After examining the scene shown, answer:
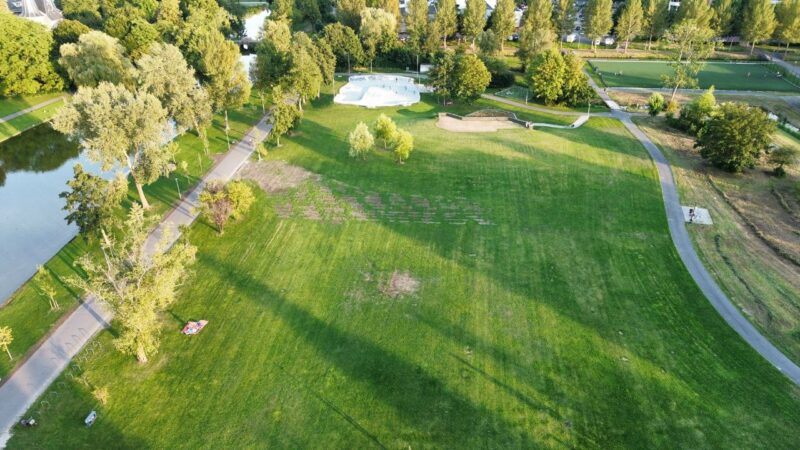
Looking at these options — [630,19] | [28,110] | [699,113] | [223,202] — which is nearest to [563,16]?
[630,19]

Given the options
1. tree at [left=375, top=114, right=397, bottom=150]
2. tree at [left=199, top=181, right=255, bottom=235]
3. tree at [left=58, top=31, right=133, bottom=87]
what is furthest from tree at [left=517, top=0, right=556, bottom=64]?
tree at [left=58, top=31, right=133, bottom=87]

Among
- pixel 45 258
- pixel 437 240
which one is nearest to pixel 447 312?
pixel 437 240

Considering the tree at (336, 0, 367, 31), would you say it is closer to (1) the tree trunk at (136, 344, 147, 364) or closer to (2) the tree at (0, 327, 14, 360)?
(1) the tree trunk at (136, 344, 147, 364)

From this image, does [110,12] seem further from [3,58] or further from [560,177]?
[560,177]

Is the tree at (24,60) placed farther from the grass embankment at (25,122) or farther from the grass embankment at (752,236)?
the grass embankment at (752,236)

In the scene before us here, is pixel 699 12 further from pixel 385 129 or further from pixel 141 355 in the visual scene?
pixel 141 355
